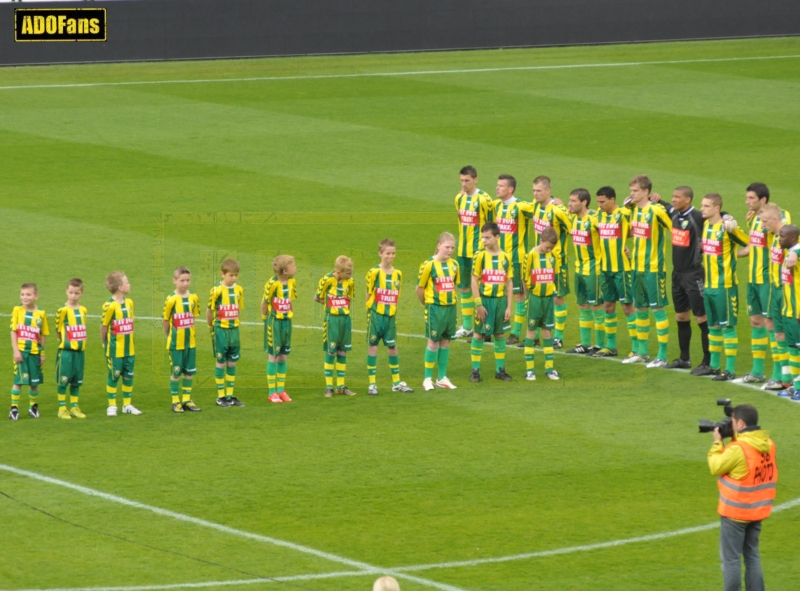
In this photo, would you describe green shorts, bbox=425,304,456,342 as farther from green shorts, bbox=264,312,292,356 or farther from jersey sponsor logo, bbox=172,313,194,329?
jersey sponsor logo, bbox=172,313,194,329

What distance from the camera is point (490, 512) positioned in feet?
41.4

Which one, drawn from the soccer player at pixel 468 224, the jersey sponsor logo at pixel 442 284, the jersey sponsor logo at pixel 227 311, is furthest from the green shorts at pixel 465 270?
the jersey sponsor logo at pixel 227 311

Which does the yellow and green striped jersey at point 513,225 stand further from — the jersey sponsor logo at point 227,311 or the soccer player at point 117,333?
the soccer player at point 117,333

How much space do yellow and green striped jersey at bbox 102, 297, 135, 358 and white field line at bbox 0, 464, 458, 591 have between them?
6.78 feet

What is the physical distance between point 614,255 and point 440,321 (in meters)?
2.83

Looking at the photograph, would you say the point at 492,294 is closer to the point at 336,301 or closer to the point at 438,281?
the point at 438,281

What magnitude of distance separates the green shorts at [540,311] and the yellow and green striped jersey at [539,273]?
6 cm

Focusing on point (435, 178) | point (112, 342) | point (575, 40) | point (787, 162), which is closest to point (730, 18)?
point (575, 40)

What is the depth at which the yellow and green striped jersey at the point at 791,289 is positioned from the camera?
51.4 ft

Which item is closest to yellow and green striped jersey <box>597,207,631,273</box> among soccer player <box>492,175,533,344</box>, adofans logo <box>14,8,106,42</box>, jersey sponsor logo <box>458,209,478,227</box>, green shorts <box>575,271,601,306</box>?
green shorts <box>575,271,601,306</box>

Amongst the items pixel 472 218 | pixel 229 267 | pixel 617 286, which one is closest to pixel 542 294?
pixel 617 286

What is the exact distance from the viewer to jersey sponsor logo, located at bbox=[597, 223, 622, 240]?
17.6 metres

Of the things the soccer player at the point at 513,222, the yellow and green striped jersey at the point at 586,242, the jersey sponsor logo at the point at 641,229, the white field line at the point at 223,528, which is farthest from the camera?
the soccer player at the point at 513,222

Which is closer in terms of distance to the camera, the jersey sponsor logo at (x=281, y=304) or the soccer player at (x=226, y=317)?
the soccer player at (x=226, y=317)
